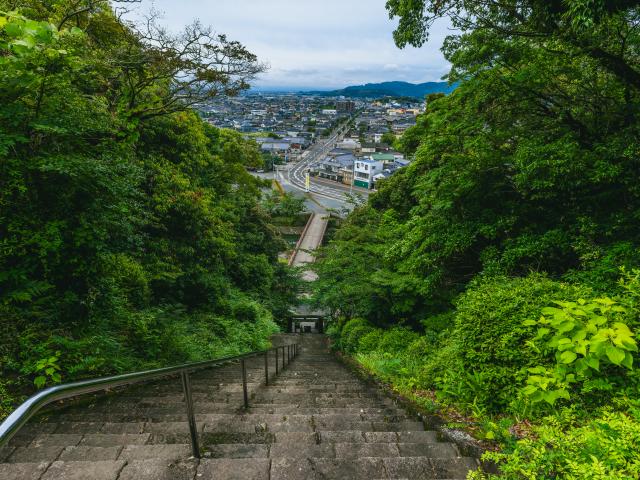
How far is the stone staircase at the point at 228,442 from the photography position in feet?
7.86

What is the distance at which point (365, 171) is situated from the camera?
65.4m

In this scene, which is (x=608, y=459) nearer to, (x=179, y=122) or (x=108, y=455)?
(x=108, y=455)

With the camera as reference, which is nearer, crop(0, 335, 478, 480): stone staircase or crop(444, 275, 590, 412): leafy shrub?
crop(0, 335, 478, 480): stone staircase

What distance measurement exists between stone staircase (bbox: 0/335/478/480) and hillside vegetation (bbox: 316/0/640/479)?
0.66 m

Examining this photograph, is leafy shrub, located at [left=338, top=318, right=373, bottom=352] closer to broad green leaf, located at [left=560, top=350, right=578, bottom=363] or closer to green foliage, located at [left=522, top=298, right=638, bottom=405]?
green foliage, located at [left=522, top=298, right=638, bottom=405]

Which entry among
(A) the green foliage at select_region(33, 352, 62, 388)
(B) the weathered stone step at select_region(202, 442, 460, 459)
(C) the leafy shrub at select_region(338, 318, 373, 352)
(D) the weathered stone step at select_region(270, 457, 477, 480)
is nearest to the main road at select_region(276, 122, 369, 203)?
(C) the leafy shrub at select_region(338, 318, 373, 352)

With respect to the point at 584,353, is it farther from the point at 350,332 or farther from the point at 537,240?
the point at 350,332

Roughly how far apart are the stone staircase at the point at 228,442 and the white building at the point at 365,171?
6073cm

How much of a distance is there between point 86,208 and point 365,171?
6229 centimetres

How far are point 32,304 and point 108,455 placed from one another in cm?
361

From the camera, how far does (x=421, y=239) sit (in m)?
8.55

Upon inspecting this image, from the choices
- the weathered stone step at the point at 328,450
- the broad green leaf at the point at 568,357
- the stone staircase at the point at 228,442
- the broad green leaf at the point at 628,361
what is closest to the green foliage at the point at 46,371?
the stone staircase at the point at 228,442

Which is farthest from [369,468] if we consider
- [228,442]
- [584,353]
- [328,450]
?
[584,353]

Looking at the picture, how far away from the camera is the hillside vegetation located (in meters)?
2.99
